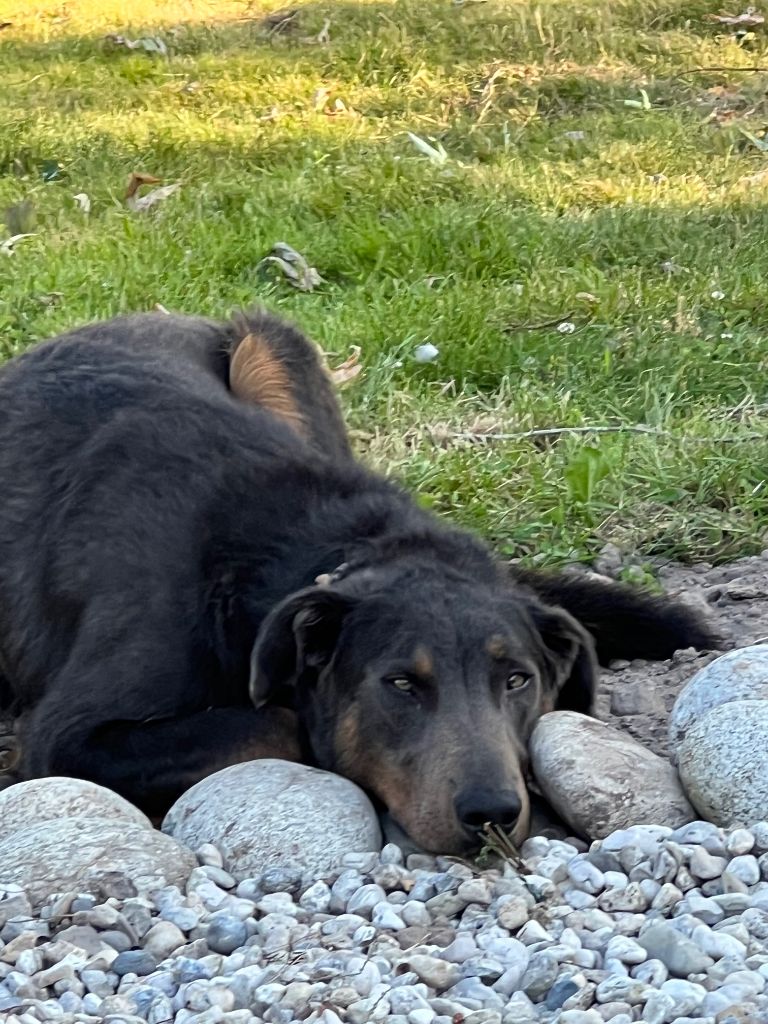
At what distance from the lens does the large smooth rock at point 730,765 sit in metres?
3.77

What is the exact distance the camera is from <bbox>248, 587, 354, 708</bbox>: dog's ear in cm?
420

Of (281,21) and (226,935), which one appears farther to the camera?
(281,21)

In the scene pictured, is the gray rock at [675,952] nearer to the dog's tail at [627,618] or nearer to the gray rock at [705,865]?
the gray rock at [705,865]

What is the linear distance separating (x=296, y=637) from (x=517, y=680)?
0.57 metres

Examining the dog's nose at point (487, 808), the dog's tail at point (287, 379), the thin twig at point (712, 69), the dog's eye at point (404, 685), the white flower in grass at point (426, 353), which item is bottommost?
the thin twig at point (712, 69)

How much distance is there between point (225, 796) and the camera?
386 cm

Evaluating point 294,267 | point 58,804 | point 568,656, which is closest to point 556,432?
point 294,267

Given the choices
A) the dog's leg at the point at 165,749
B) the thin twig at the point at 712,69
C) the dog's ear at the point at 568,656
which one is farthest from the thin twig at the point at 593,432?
the thin twig at the point at 712,69

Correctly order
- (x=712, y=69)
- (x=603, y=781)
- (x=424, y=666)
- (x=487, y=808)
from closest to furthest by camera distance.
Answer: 1. (x=487, y=808)
2. (x=603, y=781)
3. (x=424, y=666)
4. (x=712, y=69)

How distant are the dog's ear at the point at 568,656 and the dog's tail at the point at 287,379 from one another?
1.87 m

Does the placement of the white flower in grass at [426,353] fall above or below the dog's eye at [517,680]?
below

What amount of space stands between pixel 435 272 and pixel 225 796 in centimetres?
499

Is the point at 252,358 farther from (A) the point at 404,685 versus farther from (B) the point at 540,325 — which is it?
(A) the point at 404,685

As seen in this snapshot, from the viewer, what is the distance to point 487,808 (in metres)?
3.72
